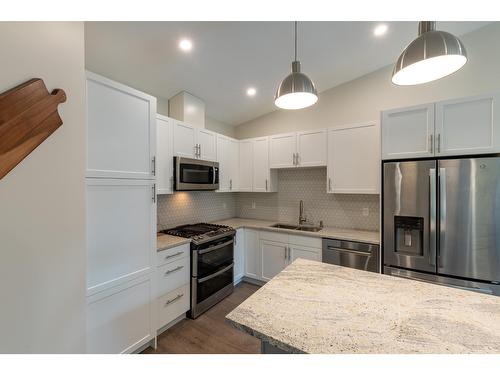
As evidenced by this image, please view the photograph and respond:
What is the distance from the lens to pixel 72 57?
1243mm

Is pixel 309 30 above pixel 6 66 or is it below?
above

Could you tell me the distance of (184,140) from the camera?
8.64 ft

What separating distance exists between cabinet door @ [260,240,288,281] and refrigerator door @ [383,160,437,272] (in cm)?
120

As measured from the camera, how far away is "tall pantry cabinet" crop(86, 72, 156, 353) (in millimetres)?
1499

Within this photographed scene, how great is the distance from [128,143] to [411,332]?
6.62 feet

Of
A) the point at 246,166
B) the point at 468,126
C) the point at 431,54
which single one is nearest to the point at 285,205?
the point at 246,166

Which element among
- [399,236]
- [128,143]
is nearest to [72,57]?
[128,143]

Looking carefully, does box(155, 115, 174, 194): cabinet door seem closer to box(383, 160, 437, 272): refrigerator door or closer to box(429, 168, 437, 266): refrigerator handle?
box(383, 160, 437, 272): refrigerator door

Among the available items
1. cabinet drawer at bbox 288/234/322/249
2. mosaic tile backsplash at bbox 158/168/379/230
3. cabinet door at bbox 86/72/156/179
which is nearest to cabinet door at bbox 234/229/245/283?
mosaic tile backsplash at bbox 158/168/379/230

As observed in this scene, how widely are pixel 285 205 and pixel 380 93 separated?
2.03m

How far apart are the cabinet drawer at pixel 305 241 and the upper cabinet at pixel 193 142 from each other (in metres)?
1.56

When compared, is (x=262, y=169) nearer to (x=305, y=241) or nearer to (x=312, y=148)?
(x=312, y=148)
